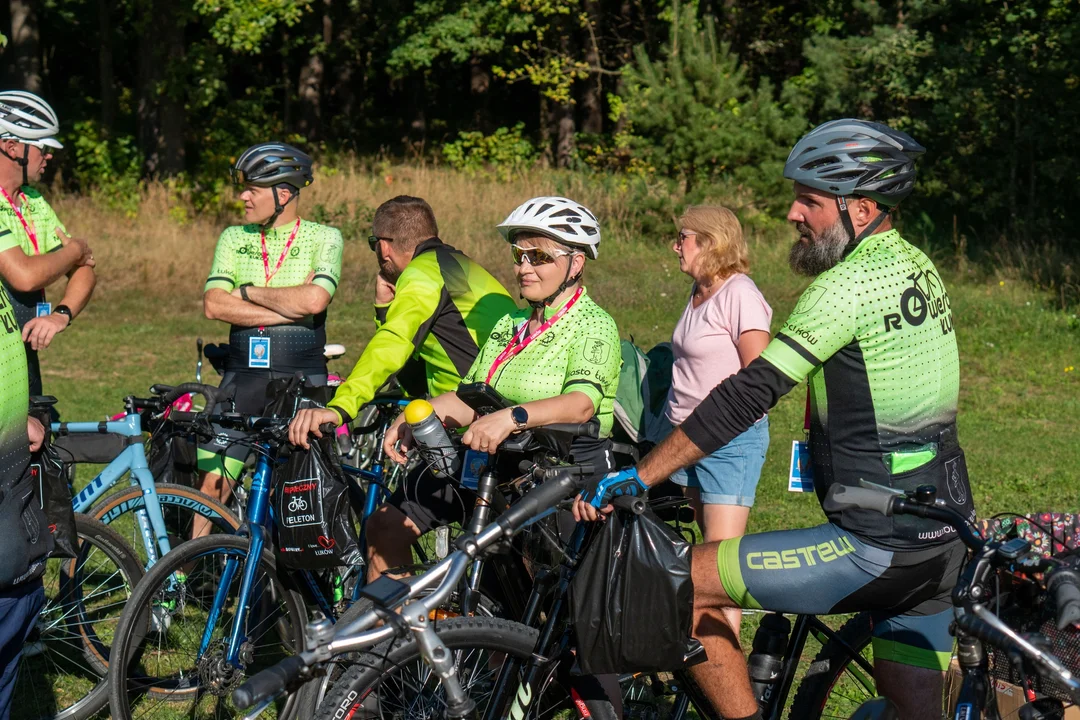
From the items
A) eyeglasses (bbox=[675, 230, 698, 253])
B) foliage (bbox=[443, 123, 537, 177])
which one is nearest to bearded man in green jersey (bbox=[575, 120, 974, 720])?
eyeglasses (bbox=[675, 230, 698, 253])

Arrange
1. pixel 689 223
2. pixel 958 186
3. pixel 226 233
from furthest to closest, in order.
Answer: pixel 958 186 < pixel 226 233 < pixel 689 223

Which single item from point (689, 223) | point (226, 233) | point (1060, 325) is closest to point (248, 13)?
point (1060, 325)

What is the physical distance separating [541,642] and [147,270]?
49.9 ft

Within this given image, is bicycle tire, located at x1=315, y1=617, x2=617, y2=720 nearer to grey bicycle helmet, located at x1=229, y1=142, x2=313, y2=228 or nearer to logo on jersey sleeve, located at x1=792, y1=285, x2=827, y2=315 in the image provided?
logo on jersey sleeve, located at x1=792, y1=285, x2=827, y2=315

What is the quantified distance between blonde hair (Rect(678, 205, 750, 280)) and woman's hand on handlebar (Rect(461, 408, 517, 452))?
1885mm

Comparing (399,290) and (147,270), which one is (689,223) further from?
(147,270)

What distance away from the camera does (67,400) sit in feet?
37.0

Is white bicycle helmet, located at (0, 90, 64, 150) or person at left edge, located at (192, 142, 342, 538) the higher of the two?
white bicycle helmet, located at (0, 90, 64, 150)

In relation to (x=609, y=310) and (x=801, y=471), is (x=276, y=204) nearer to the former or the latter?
(x=801, y=471)

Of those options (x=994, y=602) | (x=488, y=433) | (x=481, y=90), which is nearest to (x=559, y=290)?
(x=488, y=433)

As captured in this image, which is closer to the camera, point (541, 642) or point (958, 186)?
point (541, 642)

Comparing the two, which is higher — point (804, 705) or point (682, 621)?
point (682, 621)

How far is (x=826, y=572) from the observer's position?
10.7 feet

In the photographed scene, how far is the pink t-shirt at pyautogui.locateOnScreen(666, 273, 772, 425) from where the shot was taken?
5.11m
